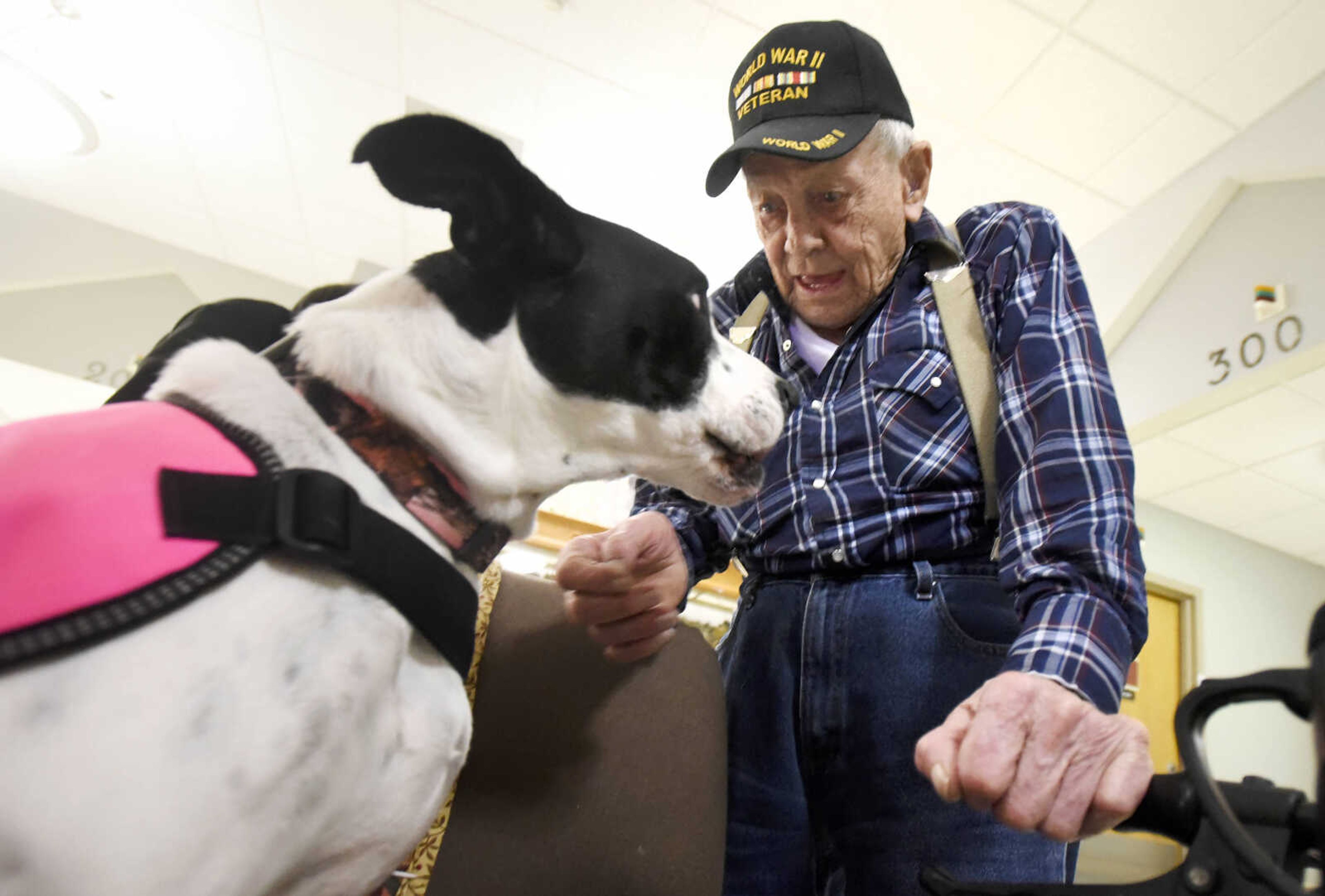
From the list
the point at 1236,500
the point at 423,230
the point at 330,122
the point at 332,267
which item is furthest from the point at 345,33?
the point at 1236,500

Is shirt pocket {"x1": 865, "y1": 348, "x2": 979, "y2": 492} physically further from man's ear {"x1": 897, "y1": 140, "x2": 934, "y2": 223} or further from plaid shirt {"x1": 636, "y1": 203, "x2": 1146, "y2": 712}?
man's ear {"x1": 897, "y1": 140, "x2": 934, "y2": 223}

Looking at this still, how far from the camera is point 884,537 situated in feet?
2.76

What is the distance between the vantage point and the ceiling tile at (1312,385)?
322 cm

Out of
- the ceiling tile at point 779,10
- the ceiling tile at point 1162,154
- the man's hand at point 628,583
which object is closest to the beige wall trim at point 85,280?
the ceiling tile at point 779,10

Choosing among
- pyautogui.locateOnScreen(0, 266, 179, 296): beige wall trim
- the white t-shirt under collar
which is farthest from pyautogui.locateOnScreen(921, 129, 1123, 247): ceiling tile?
pyautogui.locateOnScreen(0, 266, 179, 296): beige wall trim

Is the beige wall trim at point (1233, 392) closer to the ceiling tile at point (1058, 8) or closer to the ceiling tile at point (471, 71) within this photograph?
the ceiling tile at point (1058, 8)

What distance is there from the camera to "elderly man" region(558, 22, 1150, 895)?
0.67 m

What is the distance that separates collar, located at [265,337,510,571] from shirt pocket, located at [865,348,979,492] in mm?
480

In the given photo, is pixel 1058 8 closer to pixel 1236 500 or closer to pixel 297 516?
pixel 297 516

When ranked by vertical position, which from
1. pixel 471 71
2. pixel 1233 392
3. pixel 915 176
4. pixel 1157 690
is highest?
pixel 471 71

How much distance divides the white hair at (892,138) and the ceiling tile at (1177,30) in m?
1.82

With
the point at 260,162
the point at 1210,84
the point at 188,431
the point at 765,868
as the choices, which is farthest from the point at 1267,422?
the point at 260,162

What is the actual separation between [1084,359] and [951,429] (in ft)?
0.50

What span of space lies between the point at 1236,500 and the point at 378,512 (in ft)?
17.7
